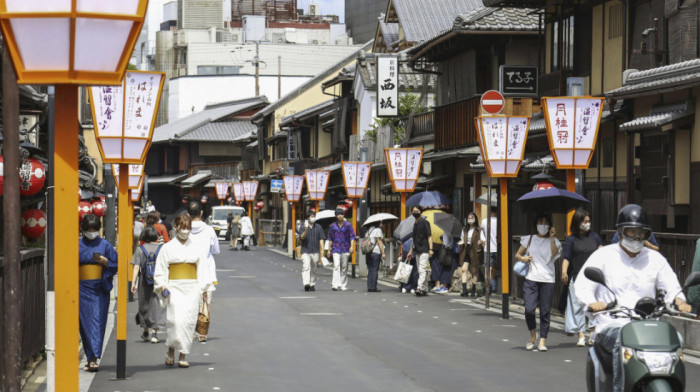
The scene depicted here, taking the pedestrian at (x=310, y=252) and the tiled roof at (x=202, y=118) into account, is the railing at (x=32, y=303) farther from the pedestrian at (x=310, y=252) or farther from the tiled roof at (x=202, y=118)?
the tiled roof at (x=202, y=118)

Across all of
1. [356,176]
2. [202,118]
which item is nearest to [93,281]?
[356,176]

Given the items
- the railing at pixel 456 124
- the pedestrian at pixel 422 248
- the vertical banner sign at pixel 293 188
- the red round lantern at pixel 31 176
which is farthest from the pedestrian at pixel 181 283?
the vertical banner sign at pixel 293 188

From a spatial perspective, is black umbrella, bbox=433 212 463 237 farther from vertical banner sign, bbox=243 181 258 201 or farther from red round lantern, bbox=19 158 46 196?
vertical banner sign, bbox=243 181 258 201

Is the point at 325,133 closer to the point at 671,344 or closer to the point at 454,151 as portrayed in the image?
the point at 454,151

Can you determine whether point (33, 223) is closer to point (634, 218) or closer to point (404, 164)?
point (634, 218)

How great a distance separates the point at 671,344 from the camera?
702cm

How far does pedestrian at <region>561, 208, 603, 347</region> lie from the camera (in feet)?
51.0

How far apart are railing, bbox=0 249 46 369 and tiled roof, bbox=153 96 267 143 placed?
6831cm

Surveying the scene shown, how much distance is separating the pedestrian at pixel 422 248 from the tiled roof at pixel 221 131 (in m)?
59.1

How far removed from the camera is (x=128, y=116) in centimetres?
1331

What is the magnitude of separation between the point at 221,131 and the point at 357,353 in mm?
71358

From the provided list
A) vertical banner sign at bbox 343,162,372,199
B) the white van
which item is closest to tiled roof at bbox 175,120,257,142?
the white van

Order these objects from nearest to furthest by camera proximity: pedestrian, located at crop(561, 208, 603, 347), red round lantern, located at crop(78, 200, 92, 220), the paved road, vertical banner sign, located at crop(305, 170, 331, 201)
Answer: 1. the paved road
2. pedestrian, located at crop(561, 208, 603, 347)
3. red round lantern, located at crop(78, 200, 92, 220)
4. vertical banner sign, located at crop(305, 170, 331, 201)

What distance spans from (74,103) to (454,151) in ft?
86.7
